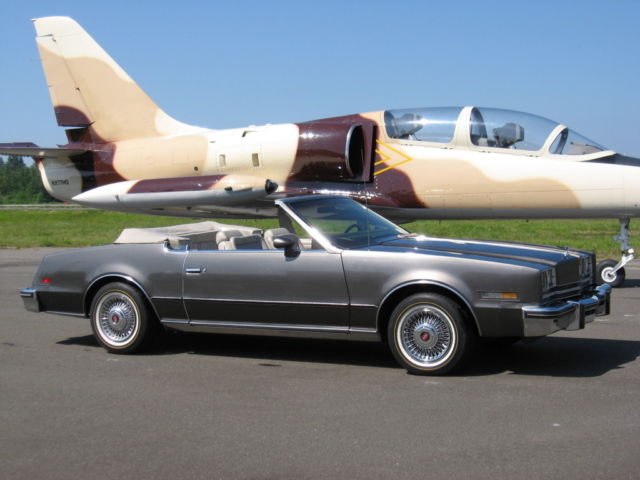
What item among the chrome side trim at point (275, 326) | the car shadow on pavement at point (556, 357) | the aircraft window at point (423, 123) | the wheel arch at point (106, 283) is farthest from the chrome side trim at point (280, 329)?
the aircraft window at point (423, 123)

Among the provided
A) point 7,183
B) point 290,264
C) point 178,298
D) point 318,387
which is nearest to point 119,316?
point 178,298

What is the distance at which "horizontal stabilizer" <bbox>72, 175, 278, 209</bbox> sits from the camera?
13734 millimetres

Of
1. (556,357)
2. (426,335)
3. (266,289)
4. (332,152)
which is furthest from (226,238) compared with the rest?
A: (332,152)

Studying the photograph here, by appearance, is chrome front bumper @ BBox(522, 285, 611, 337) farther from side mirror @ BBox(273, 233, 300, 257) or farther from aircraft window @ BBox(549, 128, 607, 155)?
aircraft window @ BBox(549, 128, 607, 155)

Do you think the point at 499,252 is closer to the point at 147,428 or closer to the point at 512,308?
the point at 512,308

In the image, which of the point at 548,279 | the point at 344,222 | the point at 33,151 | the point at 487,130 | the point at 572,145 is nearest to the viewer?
the point at 548,279

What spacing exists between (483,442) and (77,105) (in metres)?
14.3

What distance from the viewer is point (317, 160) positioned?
1384 cm

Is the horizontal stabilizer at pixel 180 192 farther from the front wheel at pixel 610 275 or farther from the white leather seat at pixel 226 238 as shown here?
the white leather seat at pixel 226 238

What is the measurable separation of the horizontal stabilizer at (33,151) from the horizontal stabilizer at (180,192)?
64.3 inches

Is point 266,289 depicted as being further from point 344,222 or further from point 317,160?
point 317,160

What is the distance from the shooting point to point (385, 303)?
6.36 metres

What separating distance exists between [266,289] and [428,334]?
1.41 metres

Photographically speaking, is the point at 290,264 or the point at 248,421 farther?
the point at 290,264
